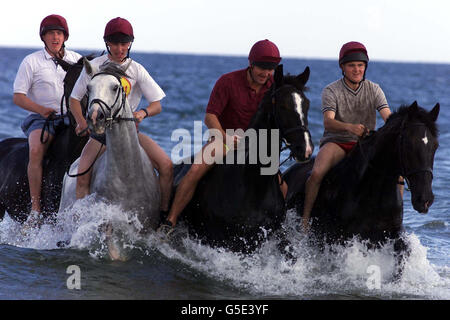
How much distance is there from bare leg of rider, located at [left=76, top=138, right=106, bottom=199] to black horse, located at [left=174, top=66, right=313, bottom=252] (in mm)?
1081

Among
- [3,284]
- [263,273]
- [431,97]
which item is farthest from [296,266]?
[431,97]

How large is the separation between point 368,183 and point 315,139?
14.4 metres

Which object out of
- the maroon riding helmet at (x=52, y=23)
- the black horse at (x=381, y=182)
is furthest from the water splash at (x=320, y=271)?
the maroon riding helmet at (x=52, y=23)

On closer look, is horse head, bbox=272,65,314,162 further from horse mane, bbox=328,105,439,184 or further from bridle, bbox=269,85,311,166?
horse mane, bbox=328,105,439,184

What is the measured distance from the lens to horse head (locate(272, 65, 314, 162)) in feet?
19.5

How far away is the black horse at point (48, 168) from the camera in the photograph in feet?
25.9

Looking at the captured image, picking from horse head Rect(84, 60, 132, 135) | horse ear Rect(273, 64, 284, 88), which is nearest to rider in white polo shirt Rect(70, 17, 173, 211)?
horse head Rect(84, 60, 132, 135)

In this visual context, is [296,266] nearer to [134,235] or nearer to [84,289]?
[134,235]

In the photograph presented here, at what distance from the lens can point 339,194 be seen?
697 cm

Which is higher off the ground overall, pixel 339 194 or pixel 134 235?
pixel 339 194

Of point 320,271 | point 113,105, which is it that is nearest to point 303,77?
point 113,105

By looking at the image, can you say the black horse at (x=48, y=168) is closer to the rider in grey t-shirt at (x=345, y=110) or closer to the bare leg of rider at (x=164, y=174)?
the bare leg of rider at (x=164, y=174)

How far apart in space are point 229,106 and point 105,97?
1.43m

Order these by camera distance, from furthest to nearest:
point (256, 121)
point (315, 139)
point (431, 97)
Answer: point (431, 97)
point (315, 139)
point (256, 121)
